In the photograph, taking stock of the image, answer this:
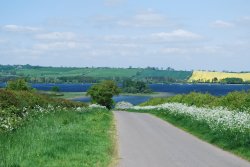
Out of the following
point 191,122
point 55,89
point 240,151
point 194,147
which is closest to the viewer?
point 240,151

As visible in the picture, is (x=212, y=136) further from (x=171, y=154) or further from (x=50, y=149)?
(x=50, y=149)

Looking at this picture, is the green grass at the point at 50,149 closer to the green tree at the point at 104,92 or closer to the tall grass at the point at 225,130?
the tall grass at the point at 225,130

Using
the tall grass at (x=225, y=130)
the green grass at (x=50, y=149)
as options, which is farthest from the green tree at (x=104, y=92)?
the green grass at (x=50, y=149)

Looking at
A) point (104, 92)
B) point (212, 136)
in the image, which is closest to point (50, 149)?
point (212, 136)

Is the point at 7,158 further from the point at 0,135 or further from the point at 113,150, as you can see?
the point at 113,150

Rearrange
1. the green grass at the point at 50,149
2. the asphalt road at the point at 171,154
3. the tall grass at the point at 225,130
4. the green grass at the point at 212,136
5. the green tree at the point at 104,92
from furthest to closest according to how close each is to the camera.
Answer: the green tree at the point at 104,92 → the tall grass at the point at 225,130 → the green grass at the point at 212,136 → the asphalt road at the point at 171,154 → the green grass at the point at 50,149

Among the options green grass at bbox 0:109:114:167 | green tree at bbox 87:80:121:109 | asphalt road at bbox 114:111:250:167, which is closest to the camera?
green grass at bbox 0:109:114:167

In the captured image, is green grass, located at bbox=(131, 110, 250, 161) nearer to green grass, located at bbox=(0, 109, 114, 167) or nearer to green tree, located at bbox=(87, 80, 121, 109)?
green grass, located at bbox=(0, 109, 114, 167)

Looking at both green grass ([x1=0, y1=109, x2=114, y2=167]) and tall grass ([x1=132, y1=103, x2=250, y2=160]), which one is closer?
green grass ([x1=0, y1=109, x2=114, y2=167])

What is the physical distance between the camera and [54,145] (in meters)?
15.7

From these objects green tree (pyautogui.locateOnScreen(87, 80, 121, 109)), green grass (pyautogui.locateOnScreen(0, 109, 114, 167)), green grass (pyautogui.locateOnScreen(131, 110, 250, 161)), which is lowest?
green tree (pyautogui.locateOnScreen(87, 80, 121, 109))

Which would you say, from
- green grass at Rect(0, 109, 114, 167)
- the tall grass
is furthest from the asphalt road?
green grass at Rect(0, 109, 114, 167)

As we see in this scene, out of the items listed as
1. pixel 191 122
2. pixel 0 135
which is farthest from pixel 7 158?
pixel 191 122

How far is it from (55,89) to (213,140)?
16826 centimetres
